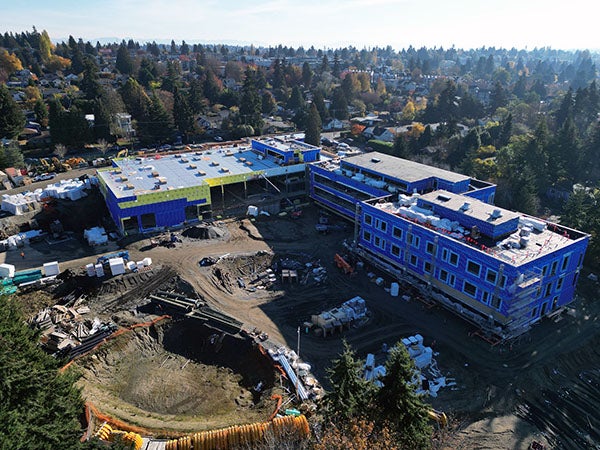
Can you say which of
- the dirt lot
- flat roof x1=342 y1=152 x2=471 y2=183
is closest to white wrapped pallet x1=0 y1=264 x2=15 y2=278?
the dirt lot

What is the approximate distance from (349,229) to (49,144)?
6210 cm

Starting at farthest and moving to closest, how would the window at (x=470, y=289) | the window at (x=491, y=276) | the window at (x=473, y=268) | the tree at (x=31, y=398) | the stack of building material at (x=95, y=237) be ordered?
the stack of building material at (x=95, y=237) < the window at (x=470, y=289) < the window at (x=473, y=268) < the window at (x=491, y=276) < the tree at (x=31, y=398)

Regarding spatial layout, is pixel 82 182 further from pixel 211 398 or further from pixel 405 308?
pixel 405 308

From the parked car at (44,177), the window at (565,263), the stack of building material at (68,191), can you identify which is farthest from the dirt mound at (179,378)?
the parked car at (44,177)

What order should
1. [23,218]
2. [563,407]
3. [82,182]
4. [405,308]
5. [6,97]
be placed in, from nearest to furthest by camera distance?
[563,407] → [405,308] → [23,218] → [82,182] → [6,97]

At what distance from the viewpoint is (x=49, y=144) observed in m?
77.1

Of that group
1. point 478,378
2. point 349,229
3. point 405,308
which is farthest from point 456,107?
point 478,378

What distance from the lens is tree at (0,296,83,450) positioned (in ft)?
50.0

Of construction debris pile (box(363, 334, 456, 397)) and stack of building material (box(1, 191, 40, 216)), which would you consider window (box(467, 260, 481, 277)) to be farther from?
stack of building material (box(1, 191, 40, 216))

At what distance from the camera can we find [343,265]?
4094cm

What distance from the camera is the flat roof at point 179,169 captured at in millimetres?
49719

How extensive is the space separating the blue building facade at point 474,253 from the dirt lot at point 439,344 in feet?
6.26

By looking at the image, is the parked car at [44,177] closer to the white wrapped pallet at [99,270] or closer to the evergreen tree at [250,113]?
the white wrapped pallet at [99,270]

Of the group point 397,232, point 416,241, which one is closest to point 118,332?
point 397,232
